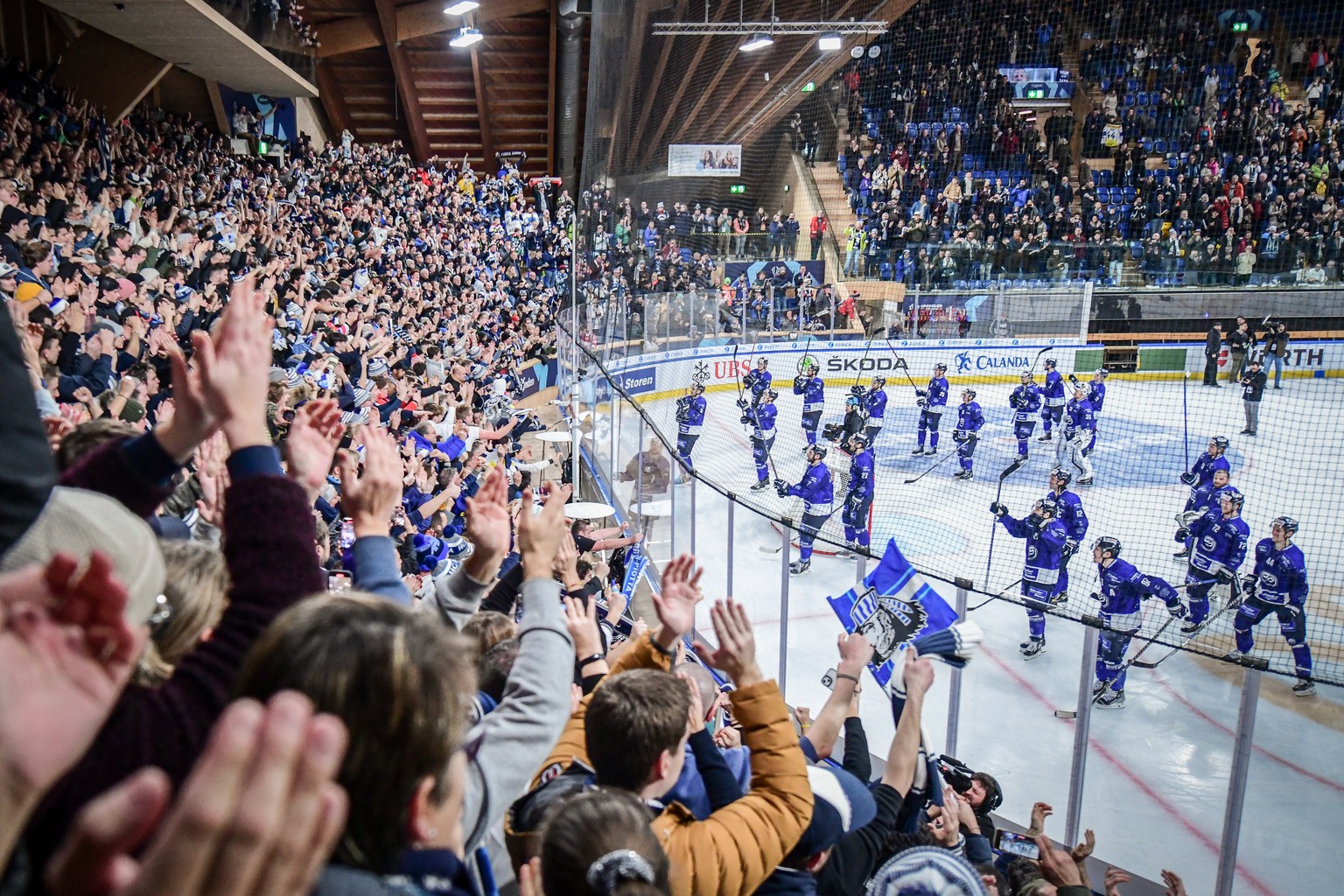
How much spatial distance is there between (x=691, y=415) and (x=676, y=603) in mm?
9708

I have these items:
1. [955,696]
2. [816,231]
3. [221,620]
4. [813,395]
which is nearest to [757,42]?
[816,231]


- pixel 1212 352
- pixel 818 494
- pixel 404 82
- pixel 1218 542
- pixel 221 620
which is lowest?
pixel 818 494

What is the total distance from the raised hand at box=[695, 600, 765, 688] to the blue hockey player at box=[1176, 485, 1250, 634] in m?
6.18

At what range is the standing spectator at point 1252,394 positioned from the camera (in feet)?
41.3

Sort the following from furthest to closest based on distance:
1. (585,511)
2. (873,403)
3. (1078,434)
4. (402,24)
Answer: (402,24)
(873,403)
(1078,434)
(585,511)

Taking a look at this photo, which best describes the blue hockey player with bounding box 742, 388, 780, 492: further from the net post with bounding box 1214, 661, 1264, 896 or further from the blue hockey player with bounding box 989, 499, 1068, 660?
the net post with bounding box 1214, 661, 1264, 896

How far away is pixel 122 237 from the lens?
284 inches

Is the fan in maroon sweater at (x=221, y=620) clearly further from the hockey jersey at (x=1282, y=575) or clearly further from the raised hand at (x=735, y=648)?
the hockey jersey at (x=1282, y=575)

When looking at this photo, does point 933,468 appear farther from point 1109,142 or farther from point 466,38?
point 466,38

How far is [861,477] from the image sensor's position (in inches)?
359

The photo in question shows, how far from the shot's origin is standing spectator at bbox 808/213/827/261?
600 inches

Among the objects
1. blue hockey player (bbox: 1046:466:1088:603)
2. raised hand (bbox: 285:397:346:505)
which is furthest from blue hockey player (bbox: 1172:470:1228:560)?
raised hand (bbox: 285:397:346:505)

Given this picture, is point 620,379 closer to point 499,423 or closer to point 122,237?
point 499,423

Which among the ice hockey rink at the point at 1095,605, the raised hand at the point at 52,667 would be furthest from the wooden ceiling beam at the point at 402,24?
the raised hand at the point at 52,667
